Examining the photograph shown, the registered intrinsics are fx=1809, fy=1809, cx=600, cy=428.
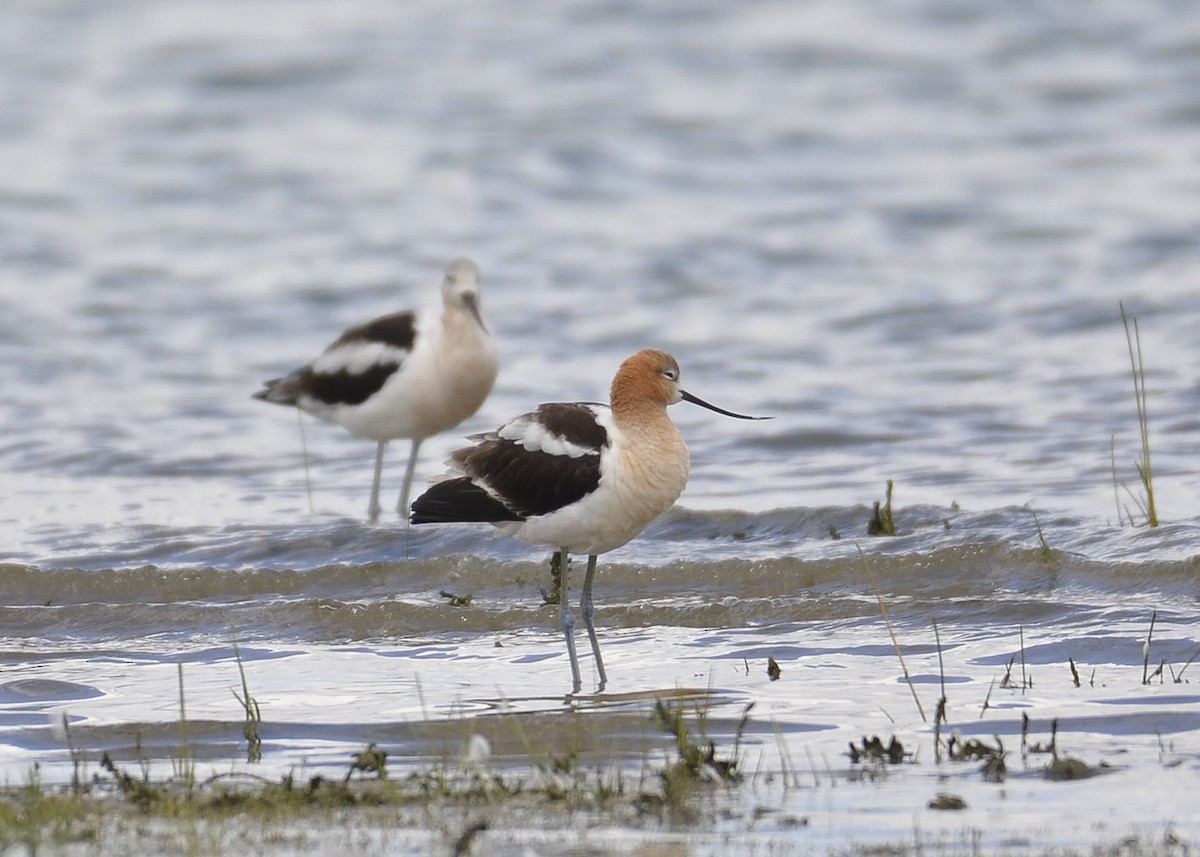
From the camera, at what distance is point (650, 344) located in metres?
15.1

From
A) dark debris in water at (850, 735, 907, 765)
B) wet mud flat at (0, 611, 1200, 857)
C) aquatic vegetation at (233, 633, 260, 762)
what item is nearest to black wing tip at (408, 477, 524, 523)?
wet mud flat at (0, 611, 1200, 857)

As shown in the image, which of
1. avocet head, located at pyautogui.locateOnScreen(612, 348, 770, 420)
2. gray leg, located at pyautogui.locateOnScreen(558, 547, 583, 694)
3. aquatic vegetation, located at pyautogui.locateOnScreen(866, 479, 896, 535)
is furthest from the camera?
aquatic vegetation, located at pyautogui.locateOnScreen(866, 479, 896, 535)

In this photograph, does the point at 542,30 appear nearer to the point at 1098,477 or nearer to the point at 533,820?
the point at 1098,477

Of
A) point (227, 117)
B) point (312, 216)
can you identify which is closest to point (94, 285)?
point (312, 216)

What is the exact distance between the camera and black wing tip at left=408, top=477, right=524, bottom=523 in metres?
7.18

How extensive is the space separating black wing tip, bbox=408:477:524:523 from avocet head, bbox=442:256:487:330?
142 inches

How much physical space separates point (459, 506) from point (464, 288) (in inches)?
153

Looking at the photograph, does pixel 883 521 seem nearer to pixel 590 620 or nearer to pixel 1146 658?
pixel 590 620

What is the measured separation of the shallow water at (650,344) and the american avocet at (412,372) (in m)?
0.63

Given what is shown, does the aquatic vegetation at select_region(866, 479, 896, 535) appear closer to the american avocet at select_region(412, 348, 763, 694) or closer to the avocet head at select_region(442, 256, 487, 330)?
the american avocet at select_region(412, 348, 763, 694)

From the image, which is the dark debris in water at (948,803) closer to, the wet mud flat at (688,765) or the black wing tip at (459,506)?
the wet mud flat at (688,765)

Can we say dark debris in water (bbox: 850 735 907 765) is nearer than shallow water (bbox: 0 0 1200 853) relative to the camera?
Yes

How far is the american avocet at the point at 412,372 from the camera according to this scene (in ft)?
35.6

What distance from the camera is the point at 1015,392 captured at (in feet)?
41.8
